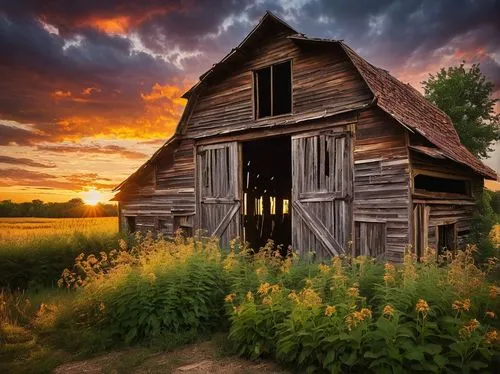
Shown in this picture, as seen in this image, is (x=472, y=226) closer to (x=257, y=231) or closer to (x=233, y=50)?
(x=257, y=231)

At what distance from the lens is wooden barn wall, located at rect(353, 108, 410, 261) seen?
10.4 meters

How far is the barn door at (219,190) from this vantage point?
46.1ft

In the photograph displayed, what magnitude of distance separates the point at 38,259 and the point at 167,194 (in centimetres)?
532

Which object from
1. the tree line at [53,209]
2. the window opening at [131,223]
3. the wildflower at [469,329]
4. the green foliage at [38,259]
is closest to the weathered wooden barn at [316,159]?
the window opening at [131,223]

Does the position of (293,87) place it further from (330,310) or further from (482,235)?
(482,235)

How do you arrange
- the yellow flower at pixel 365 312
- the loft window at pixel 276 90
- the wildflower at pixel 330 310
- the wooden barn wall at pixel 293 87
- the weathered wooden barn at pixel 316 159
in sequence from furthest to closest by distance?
the loft window at pixel 276 90, the wooden barn wall at pixel 293 87, the weathered wooden barn at pixel 316 159, the wildflower at pixel 330 310, the yellow flower at pixel 365 312

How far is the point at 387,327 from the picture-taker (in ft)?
16.1

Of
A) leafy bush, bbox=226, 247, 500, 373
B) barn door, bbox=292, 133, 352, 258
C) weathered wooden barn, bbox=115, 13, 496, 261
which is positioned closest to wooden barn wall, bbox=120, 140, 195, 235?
weathered wooden barn, bbox=115, 13, 496, 261

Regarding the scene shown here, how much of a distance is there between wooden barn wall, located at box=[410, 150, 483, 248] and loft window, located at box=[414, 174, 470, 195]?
348 millimetres

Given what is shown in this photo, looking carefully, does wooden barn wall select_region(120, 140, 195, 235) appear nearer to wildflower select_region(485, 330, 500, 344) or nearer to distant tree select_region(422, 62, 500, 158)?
wildflower select_region(485, 330, 500, 344)

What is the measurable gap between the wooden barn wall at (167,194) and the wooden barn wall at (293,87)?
1117mm

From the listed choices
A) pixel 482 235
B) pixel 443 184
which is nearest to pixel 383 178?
pixel 482 235

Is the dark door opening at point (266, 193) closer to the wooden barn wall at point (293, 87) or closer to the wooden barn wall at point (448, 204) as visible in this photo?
the wooden barn wall at point (293, 87)

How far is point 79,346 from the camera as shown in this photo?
7277 millimetres
